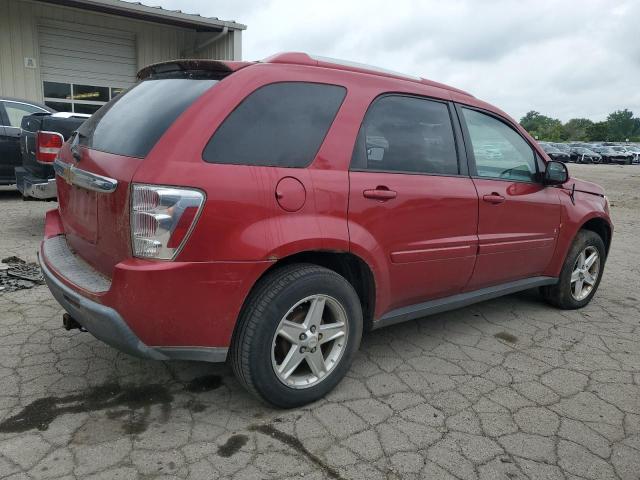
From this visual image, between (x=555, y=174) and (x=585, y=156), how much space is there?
148ft

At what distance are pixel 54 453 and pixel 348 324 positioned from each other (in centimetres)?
149

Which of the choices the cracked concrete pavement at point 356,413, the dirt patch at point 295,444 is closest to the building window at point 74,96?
the cracked concrete pavement at point 356,413

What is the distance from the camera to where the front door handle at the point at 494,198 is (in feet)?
11.0

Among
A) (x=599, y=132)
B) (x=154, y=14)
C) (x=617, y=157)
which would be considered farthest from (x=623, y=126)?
(x=154, y=14)

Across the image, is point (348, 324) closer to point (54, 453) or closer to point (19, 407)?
point (54, 453)

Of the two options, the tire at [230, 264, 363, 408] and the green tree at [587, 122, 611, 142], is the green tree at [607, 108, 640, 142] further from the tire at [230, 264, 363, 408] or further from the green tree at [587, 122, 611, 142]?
the tire at [230, 264, 363, 408]

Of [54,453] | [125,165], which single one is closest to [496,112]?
[125,165]

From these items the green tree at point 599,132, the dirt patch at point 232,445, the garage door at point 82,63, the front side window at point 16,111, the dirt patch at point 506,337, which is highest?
the green tree at point 599,132

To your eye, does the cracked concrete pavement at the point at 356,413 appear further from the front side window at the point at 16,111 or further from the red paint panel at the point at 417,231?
the front side window at the point at 16,111

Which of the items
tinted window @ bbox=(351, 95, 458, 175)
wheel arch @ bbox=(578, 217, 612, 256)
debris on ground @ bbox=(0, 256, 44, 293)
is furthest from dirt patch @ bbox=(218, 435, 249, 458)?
wheel arch @ bbox=(578, 217, 612, 256)

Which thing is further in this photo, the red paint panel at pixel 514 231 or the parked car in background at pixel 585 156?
the parked car in background at pixel 585 156

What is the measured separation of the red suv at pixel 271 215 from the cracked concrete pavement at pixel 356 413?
11.2 inches

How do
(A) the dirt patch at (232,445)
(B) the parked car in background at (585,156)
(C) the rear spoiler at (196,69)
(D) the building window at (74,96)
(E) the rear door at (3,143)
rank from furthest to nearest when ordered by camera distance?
1. (B) the parked car in background at (585,156)
2. (D) the building window at (74,96)
3. (E) the rear door at (3,143)
4. (C) the rear spoiler at (196,69)
5. (A) the dirt patch at (232,445)

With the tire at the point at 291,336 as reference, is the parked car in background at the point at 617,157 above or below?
above
